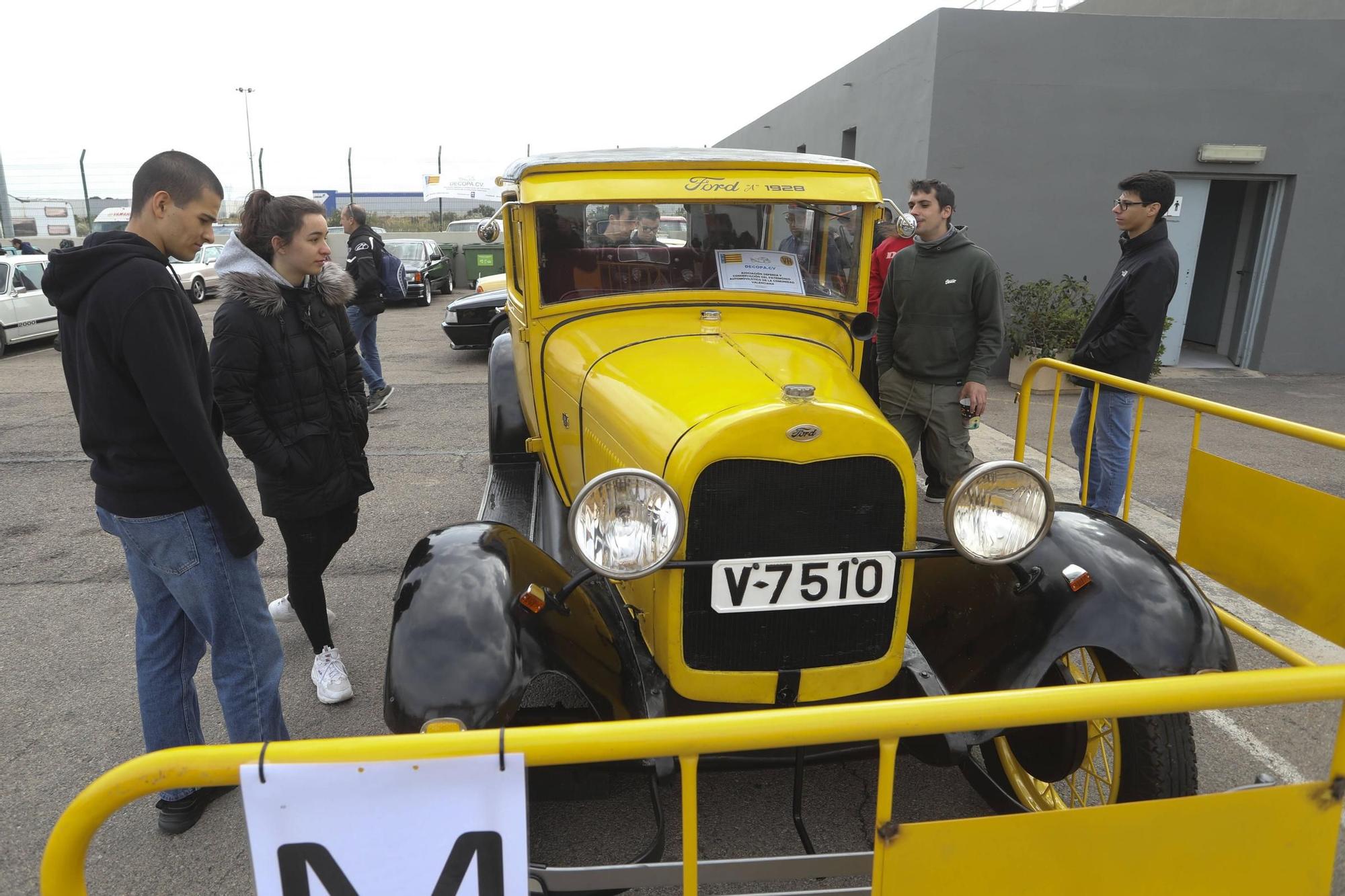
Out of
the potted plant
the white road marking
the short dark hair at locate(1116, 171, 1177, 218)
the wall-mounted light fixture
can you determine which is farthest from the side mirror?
the wall-mounted light fixture

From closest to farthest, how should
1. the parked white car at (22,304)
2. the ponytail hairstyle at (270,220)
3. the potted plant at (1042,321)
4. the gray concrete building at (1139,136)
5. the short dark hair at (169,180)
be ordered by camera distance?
the short dark hair at (169,180) < the ponytail hairstyle at (270,220) < the potted plant at (1042,321) < the gray concrete building at (1139,136) < the parked white car at (22,304)

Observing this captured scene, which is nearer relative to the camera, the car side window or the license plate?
the license plate

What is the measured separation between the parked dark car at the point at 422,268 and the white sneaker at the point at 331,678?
1438 cm

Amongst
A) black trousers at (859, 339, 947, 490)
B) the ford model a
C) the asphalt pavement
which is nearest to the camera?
the ford model a

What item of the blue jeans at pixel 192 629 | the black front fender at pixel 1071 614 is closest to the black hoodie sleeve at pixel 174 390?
the blue jeans at pixel 192 629

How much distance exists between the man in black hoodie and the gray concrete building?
834 centimetres

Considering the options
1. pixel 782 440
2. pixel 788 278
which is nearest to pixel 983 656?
pixel 782 440

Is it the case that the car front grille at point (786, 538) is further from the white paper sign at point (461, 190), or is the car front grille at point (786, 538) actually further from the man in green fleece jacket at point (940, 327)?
the white paper sign at point (461, 190)

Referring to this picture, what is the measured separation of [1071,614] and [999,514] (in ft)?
1.24

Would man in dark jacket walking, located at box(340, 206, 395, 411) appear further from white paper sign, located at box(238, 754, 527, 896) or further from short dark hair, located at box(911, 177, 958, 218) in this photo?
white paper sign, located at box(238, 754, 527, 896)

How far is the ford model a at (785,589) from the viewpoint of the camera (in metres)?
2.08

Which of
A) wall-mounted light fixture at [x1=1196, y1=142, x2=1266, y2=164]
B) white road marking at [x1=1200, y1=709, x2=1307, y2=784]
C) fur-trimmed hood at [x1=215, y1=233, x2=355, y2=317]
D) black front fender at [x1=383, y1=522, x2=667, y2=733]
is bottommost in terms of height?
white road marking at [x1=1200, y1=709, x2=1307, y2=784]

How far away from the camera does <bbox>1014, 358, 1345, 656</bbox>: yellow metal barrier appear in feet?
9.20

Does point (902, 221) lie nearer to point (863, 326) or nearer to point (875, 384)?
point (863, 326)
